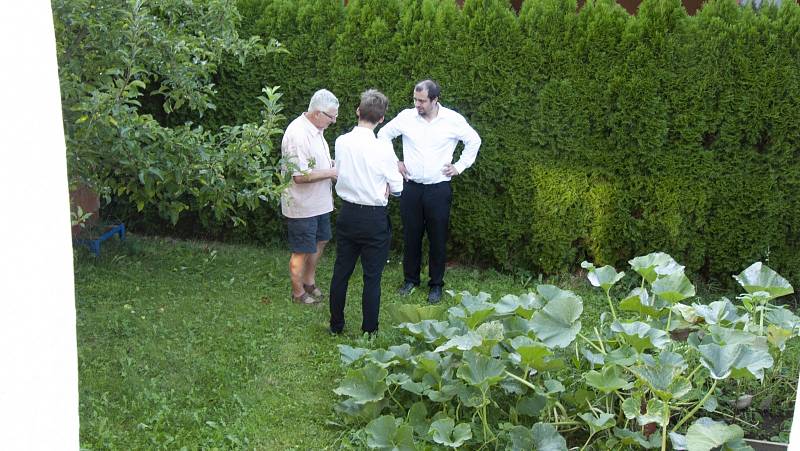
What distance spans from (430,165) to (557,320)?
2595mm

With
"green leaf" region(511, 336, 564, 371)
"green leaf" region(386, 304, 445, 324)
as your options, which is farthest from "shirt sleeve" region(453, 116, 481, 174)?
"green leaf" region(511, 336, 564, 371)

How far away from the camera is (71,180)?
5320 mm

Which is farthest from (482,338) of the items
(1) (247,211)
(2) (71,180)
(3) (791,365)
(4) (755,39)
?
(1) (247,211)

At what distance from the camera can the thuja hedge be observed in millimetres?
6973

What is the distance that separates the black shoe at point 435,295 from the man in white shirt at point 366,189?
4.23 feet

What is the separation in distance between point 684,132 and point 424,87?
2183 mm

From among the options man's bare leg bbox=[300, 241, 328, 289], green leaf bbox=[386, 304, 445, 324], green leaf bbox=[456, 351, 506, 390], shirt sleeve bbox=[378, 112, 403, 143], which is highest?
shirt sleeve bbox=[378, 112, 403, 143]

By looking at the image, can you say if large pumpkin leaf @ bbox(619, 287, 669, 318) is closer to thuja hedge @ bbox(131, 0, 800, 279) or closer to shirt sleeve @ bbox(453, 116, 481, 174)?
shirt sleeve @ bbox(453, 116, 481, 174)

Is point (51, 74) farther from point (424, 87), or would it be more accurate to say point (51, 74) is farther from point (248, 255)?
point (248, 255)

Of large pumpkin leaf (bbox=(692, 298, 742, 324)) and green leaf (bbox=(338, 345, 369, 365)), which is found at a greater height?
large pumpkin leaf (bbox=(692, 298, 742, 324))

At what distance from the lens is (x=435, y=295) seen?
7035 mm

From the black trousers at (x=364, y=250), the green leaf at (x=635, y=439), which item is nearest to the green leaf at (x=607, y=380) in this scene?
the green leaf at (x=635, y=439)

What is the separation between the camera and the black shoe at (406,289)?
7.18m

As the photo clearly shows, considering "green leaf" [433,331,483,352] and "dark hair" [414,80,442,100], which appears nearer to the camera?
"green leaf" [433,331,483,352]
